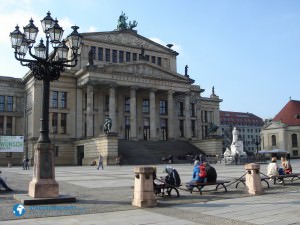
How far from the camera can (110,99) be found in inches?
2339

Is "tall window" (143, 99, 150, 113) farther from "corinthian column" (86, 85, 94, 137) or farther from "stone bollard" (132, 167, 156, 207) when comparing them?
"stone bollard" (132, 167, 156, 207)

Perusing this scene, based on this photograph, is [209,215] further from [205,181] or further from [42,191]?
[42,191]

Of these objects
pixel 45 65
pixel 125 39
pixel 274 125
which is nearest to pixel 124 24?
pixel 125 39

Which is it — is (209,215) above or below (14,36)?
below

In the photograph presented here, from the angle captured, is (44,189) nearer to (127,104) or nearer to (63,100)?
(63,100)

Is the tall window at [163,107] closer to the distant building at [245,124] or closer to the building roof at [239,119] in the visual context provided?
the distant building at [245,124]

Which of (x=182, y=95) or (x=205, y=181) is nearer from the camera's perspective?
(x=205, y=181)

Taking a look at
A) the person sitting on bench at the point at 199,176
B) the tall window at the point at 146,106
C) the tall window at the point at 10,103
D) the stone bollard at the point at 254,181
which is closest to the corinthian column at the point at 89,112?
the tall window at the point at 146,106

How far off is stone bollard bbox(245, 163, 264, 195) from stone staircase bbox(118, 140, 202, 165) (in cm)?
3536

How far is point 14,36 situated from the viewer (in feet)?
46.6

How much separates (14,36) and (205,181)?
31.9 feet

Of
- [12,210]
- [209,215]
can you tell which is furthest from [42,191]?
[209,215]

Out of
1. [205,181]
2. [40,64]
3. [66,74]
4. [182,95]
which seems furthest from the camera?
[182,95]

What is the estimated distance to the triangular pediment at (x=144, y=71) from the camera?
5959 centimetres
